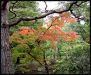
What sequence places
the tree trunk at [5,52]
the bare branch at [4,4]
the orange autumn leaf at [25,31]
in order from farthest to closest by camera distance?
1. the orange autumn leaf at [25,31]
2. the tree trunk at [5,52]
3. the bare branch at [4,4]

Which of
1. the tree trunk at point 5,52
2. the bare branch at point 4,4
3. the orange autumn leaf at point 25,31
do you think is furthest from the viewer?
the orange autumn leaf at point 25,31

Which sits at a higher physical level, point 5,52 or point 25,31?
point 25,31

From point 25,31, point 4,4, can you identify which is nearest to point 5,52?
point 4,4

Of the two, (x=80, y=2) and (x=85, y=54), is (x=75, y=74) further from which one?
(x=80, y=2)

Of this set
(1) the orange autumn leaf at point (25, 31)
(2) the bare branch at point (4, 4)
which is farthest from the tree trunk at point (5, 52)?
(1) the orange autumn leaf at point (25, 31)

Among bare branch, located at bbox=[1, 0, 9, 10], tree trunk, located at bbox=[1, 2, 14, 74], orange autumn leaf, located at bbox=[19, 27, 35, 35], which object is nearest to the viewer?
bare branch, located at bbox=[1, 0, 9, 10]

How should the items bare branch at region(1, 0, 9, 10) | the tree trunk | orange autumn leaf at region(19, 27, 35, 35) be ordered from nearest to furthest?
bare branch at region(1, 0, 9, 10), the tree trunk, orange autumn leaf at region(19, 27, 35, 35)

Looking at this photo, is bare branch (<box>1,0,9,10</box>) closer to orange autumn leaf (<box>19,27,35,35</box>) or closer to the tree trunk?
the tree trunk

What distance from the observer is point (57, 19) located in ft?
36.7

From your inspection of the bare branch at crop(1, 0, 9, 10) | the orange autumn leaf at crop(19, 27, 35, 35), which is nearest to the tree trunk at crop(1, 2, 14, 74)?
the bare branch at crop(1, 0, 9, 10)

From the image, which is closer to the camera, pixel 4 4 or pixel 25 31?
pixel 4 4

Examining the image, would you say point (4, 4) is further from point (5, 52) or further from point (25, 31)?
point (25, 31)

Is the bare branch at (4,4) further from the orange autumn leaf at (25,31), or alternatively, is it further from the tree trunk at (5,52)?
the orange autumn leaf at (25,31)

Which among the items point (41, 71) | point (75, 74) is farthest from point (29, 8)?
point (75, 74)
